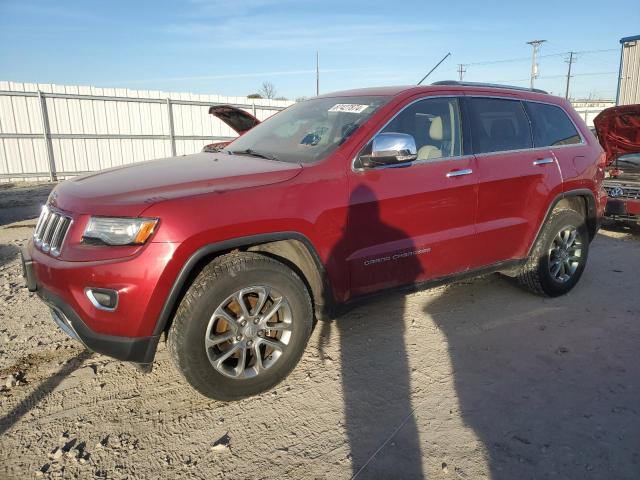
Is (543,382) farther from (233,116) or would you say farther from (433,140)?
(233,116)

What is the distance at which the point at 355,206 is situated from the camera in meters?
3.00

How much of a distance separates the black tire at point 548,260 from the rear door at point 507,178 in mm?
157

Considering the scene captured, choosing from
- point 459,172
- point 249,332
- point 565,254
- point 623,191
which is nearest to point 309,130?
point 459,172

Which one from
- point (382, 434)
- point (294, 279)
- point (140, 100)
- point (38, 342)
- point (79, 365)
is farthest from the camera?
point (140, 100)

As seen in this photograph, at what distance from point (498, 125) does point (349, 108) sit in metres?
1.34

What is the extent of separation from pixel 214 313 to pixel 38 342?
182 cm

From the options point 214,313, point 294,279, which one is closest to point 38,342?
point 214,313

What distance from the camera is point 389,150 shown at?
2963 millimetres

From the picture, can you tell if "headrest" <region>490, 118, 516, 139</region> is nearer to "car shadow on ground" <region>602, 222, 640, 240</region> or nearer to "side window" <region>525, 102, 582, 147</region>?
"side window" <region>525, 102, 582, 147</region>

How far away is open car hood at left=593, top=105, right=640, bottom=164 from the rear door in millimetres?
3759

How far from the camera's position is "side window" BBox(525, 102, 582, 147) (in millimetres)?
4215

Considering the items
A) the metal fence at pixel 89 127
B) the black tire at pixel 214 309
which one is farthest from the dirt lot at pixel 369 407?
the metal fence at pixel 89 127

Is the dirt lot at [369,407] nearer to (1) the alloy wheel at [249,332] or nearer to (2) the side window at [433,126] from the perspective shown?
(1) the alloy wheel at [249,332]

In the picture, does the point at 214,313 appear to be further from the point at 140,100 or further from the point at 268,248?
the point at 140,100
